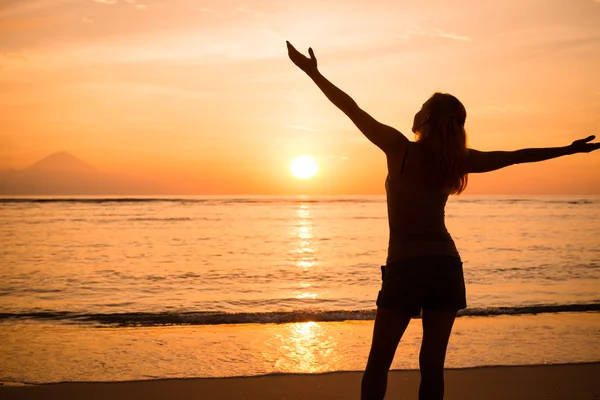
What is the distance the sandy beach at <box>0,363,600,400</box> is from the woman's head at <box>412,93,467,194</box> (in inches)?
118

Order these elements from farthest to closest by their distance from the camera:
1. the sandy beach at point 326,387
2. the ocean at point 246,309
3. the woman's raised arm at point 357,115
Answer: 1. the ocean at point 246,309
2. the sandy beach at point 326,387
3. the woman's raised arm at point 357,115

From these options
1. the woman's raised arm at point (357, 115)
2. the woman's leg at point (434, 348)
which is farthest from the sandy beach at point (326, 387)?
the woman's raised arm at point (357, 115)

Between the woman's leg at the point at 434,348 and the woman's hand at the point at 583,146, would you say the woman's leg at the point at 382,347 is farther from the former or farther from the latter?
the woman's hand at the point at 583,146

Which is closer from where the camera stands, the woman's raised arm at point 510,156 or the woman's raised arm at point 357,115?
the woman's raised arm at point 357,115

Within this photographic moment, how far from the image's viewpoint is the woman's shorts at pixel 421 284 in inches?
112

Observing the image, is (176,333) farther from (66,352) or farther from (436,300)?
(436,300)

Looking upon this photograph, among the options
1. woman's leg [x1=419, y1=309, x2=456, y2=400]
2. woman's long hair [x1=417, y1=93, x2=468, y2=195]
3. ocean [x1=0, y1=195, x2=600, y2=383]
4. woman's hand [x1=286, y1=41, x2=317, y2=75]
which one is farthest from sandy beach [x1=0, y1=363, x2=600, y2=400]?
woman's hand [x1=286, y1=41, x2=317, y2=75]

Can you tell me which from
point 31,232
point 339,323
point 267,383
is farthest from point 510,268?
point 31,232

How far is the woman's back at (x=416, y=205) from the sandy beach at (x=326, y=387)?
2.77 meters

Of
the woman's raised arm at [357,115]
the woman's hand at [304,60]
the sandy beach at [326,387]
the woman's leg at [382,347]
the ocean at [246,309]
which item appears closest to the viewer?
the woman's raised arm at [357,115]

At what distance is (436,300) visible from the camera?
114 inches

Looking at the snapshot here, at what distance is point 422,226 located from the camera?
A: 9.39ft

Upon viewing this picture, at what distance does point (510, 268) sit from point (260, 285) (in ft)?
23.8

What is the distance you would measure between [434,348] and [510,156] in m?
1.02
